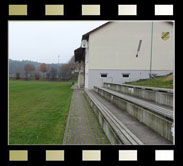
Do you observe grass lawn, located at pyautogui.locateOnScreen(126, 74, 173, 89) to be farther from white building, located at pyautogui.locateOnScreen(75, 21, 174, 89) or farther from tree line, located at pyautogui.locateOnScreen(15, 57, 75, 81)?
white building, located at pyautogui.locateOnScreen(75, 21, 174, 89)

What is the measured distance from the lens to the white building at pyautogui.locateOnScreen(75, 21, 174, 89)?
2172 cm

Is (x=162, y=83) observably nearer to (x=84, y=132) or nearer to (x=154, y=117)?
(x=84, y=132)

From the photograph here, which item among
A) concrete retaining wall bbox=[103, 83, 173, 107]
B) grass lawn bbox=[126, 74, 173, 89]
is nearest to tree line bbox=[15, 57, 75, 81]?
concrete retaining wall bbox=[103, 83, 173, 107]

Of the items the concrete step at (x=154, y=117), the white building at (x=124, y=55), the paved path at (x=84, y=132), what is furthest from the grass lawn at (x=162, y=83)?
the white building at (x=124, y=55)

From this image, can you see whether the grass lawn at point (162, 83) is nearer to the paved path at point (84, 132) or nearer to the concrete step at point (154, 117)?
the concrete step at point (154, 117)

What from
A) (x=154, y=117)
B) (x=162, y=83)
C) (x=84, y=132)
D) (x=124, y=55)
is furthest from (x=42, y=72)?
(x=124, y=55)

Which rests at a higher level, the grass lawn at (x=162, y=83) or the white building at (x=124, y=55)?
the white building at (x=124, y=55)

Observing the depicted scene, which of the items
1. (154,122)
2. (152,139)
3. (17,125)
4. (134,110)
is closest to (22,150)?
(152,139)

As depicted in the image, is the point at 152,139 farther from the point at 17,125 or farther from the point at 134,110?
the point at 17,125

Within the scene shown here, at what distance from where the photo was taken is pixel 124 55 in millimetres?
22469

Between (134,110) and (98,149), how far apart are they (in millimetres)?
4141

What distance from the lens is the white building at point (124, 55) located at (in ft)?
71.3

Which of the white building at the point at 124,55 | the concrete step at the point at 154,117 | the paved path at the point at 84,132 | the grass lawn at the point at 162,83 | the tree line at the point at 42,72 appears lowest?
the paved path at the point at 84,132

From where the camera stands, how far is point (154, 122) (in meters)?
4.86
